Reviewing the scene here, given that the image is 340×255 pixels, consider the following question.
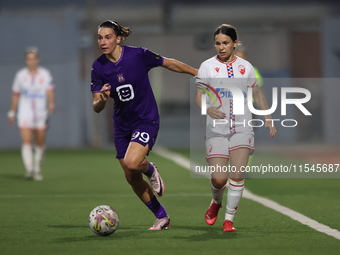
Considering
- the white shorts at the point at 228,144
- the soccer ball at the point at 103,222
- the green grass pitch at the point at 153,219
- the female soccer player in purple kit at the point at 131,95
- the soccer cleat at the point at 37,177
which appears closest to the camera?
the green grass pitch at the point at 153,219

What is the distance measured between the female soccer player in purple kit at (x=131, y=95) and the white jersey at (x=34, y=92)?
19.6ft

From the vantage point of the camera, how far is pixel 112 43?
21.0ft

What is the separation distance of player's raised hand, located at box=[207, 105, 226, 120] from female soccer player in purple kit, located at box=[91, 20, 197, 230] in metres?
0.55

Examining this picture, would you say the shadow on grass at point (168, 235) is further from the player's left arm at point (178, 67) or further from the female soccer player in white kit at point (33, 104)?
the female soccer player in white kit at point (33, 104)

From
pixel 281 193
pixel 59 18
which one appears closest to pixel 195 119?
pixel 59 18

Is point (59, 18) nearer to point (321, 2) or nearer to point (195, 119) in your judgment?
point (195, 119)

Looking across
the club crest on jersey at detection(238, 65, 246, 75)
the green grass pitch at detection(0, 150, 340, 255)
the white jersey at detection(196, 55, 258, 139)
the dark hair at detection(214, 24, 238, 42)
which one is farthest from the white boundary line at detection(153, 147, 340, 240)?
the dark hair at detection(214, 24, 238, 42)

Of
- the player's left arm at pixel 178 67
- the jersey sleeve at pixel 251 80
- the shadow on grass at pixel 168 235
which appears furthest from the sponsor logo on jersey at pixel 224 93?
the shadow on grass at pixel 168 235

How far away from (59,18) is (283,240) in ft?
72.9

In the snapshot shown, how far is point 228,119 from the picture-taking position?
628 centimetres

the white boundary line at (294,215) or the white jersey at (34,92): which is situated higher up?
the white jersey at (34,92)

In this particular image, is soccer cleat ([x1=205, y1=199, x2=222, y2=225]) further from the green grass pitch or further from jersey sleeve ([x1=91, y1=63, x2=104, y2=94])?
jersey sleeve ([x1=91, y1=63, x2=104, y2=94])

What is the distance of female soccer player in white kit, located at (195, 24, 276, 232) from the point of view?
6266mm

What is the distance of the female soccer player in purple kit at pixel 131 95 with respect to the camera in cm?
639
